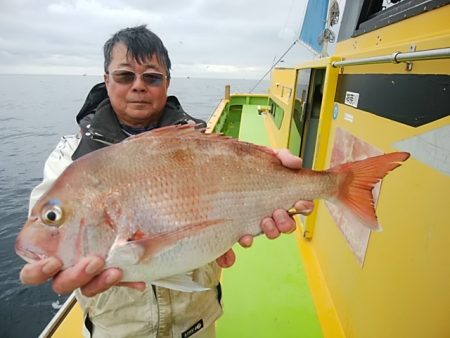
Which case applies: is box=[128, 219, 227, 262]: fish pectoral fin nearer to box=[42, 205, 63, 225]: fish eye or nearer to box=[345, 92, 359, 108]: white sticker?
box=[42, 205, 63, 225]: fish eye

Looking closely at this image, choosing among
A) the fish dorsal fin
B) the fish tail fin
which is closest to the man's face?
the fish dorsal fin

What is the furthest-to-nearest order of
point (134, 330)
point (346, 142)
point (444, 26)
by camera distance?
point (346, 142)
point (134, 330)
point (444, 26)

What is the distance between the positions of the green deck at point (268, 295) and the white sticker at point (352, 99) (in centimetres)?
158

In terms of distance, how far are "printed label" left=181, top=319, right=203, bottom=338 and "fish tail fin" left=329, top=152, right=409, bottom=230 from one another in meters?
0.96

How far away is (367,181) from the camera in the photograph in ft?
4.44

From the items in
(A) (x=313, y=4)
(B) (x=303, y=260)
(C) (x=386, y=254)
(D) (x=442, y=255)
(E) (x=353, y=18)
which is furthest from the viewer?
(A) (x=313, y=4)

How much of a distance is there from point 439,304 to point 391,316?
1.41 ft

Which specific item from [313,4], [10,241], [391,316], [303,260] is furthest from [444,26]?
[10,241]

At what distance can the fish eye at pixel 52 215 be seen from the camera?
45.0 inches

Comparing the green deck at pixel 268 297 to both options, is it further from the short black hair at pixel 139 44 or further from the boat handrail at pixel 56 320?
the short black hair at pixel 139 44

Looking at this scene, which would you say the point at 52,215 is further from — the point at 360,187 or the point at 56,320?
the point at 56,320

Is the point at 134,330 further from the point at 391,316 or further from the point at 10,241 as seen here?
the point at 10,241

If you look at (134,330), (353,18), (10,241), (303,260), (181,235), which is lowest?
(10,241)

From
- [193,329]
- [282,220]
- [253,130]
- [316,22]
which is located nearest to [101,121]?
[282,220]
